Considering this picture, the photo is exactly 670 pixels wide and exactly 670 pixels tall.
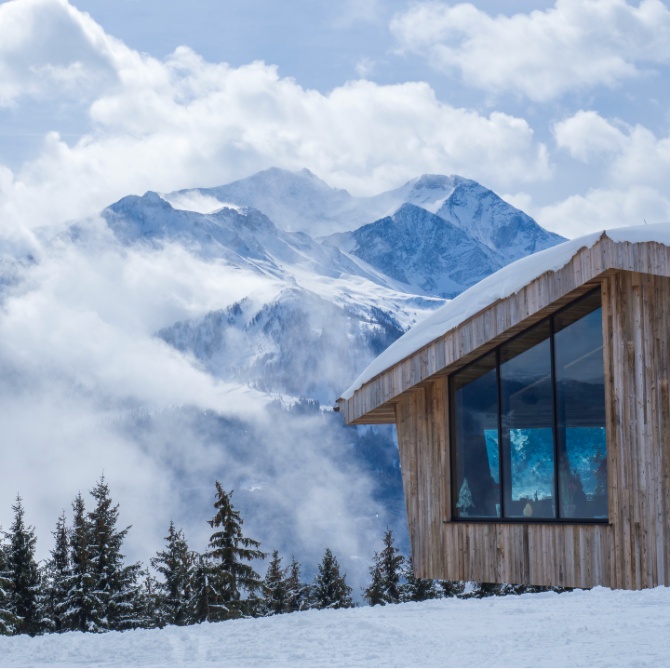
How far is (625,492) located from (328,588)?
115 ft

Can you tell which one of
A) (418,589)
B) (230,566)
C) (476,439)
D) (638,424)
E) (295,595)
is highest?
(638,424)

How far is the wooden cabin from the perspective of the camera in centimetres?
1156

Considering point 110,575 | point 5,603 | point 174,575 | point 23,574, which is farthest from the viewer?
point 174,575

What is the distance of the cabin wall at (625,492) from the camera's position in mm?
11438

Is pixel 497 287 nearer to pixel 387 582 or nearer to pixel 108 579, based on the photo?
pixel 108 579

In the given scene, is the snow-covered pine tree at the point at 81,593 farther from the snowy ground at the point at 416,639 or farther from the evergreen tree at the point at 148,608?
the snowy ground at the point at 416,639

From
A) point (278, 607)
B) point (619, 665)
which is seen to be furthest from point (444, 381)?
point (278, 607)

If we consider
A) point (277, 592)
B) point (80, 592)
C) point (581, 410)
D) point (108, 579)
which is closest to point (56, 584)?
point (108, 579)

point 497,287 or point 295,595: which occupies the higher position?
point 497,287

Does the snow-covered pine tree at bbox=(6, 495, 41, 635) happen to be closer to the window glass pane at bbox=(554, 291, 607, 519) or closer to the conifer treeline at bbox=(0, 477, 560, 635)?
the conifer treeline at bbox=(0, 477, 560, 635)

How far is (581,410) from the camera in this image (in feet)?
40.2

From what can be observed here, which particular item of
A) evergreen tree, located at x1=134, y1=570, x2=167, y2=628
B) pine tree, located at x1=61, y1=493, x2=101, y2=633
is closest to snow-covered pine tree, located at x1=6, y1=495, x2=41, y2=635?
pine tree, located at x1=61, y1=493, x2=101, y2=633

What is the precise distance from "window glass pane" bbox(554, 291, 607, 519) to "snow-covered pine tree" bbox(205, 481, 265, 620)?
23.6 metres

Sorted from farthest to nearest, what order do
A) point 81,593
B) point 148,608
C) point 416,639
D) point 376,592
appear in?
point 376,592
point 148,608
point 81,593
point 416,639
